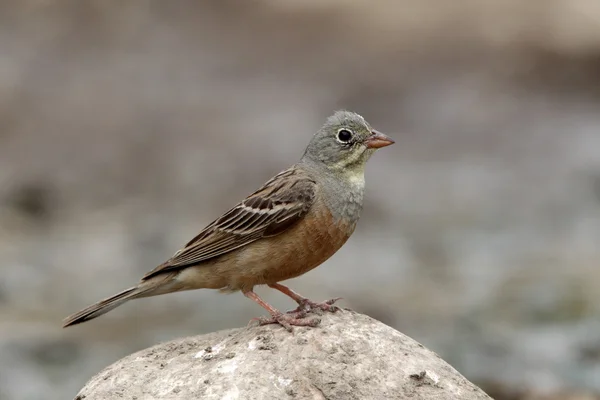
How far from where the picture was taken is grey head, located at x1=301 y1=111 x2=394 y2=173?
9.02 m

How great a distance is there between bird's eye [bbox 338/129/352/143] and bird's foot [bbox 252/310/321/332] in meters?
1.79

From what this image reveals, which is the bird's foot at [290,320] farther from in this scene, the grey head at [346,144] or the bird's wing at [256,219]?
the grey head at [346,144]

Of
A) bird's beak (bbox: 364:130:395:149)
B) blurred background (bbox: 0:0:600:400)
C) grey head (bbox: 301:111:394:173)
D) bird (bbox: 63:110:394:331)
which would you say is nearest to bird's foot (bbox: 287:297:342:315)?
bird (bbox: 63:110:394:331)

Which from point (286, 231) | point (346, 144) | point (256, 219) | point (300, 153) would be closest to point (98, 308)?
point (256, 219)

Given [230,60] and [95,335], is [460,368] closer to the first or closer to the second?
[95,335]

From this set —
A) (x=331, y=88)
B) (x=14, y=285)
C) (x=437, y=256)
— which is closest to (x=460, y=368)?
(x=437, y=256)

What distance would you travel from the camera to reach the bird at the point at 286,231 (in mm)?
8414

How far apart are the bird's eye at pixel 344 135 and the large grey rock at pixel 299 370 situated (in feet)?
5.72

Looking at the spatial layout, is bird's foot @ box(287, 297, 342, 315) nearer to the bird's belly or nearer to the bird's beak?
the bird's belly

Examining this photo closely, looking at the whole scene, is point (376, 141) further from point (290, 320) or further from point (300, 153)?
point (300, 153)

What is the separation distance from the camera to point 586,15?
77.2ft

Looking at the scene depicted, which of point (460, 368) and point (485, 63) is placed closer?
point (460, 368)

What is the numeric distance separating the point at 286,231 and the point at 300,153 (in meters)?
10.8

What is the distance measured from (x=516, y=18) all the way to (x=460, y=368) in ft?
42.6
